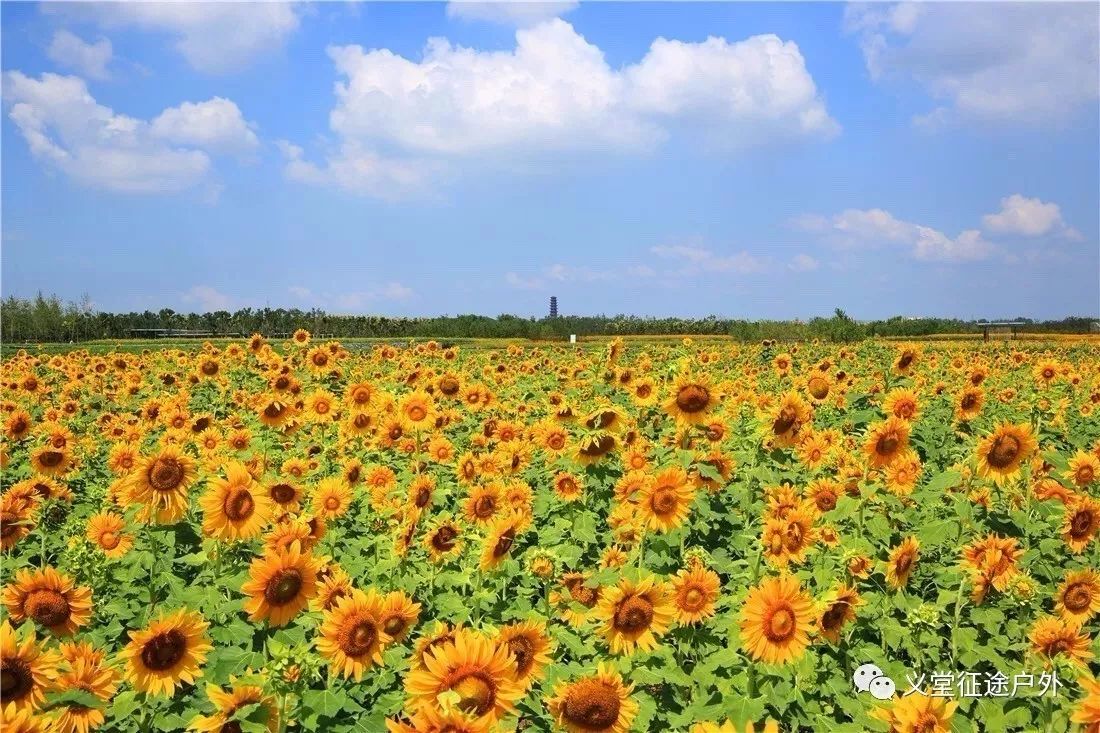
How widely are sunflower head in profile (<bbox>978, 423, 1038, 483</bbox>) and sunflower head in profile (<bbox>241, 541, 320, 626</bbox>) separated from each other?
12.3 feet

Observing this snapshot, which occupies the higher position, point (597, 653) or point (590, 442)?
point (590, 442)

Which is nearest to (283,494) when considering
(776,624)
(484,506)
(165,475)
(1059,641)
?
(165,475)

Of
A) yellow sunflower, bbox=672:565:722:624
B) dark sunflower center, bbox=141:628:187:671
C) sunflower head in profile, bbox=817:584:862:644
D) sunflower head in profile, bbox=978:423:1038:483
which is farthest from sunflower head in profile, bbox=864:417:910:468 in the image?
dark sunflower center, bbox=141:628:187:671

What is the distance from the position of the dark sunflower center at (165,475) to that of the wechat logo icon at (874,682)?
325cm

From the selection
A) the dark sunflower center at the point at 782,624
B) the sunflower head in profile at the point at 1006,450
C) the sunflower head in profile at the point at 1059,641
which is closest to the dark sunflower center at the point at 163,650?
the dark sunflower center at the point at 782,624

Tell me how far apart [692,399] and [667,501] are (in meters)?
0.76

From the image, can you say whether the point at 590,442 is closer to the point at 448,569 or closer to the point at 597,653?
the point at 448,569

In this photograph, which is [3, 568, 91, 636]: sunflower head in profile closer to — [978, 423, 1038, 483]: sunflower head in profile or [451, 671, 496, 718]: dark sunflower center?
[451, 671, 496, 718]: dark sunflower center

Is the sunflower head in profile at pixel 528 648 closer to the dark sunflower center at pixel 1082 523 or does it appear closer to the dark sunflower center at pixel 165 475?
the dark sunflower center at pixel 165 475

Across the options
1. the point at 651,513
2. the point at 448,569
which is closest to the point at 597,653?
the point at 651,513

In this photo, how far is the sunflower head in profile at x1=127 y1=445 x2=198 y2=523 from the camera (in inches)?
154

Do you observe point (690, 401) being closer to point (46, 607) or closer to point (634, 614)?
point (634, 614)

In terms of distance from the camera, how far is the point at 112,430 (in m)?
8.06

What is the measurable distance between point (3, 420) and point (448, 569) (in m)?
6.07
